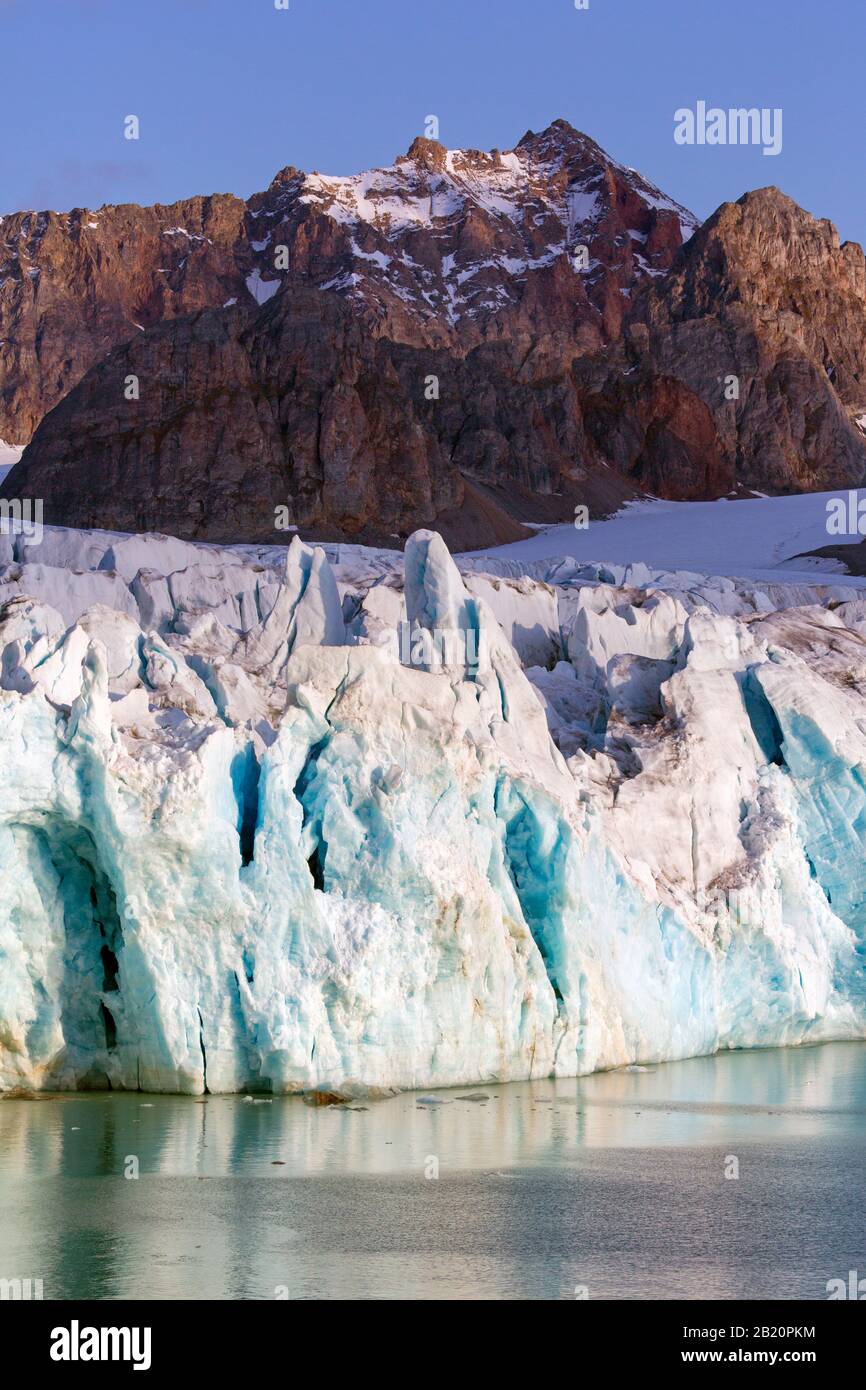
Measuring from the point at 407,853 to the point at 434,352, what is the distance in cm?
7340

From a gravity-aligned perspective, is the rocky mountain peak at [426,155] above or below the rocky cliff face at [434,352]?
above

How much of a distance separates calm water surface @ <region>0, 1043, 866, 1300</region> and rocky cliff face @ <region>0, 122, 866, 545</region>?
52019 mm

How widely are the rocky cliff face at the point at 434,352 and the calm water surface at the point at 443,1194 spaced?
52.0 meters

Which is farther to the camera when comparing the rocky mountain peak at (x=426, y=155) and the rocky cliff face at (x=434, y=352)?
the rocky mountain peak at (x=426, y=155)

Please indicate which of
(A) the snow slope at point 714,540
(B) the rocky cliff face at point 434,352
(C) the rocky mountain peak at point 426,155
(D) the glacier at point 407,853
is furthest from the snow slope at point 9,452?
(D) the glacier at point 407,853

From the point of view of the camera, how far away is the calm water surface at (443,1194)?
10.7 metres

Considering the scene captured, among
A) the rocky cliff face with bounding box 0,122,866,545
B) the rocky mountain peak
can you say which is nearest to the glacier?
the rocky cliff face with bounding box 0,122,866,545

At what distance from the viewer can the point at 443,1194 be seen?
41.5 ft

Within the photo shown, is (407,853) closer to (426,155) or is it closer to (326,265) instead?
(326,265)

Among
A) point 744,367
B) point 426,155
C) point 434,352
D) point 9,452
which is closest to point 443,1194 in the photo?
point 434,352

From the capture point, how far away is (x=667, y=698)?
20.5 meters

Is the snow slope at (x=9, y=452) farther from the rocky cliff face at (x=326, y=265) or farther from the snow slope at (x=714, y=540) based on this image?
the snow slope at (x=714, y=540)
